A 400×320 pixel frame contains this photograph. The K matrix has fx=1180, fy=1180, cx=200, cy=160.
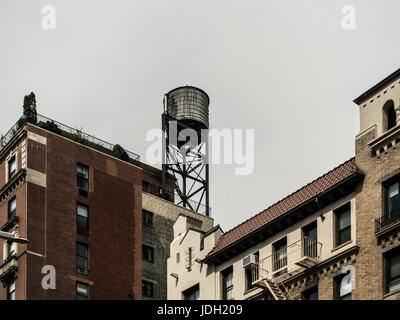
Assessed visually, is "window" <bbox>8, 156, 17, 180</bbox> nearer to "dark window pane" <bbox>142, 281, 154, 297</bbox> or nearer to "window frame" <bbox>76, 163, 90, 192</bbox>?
"window frame" <bbox>76, 163, 90, 192</bbox>

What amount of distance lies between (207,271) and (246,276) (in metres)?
3.48

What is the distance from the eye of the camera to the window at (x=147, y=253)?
9081cm

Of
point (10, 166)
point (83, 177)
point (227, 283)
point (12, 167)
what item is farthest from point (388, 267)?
point (10, 166)

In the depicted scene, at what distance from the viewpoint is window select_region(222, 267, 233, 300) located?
195 feet

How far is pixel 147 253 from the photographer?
91188mm

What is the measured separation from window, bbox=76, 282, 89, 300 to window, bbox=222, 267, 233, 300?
24.0m

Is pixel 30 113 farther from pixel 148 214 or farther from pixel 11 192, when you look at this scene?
pixel 148 214

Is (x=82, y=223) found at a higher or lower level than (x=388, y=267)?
higher

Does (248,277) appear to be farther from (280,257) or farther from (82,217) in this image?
(82,217)

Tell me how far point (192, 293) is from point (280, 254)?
7.37m
